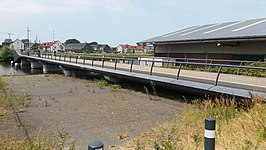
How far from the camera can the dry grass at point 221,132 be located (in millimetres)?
4551

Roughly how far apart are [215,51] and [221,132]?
1877 cm

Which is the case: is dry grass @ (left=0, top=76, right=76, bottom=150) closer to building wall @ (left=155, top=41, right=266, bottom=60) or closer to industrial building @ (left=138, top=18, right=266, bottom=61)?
industrial building @ (left=138, top=18, right=266, bottom=61)

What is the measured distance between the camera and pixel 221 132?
17.3ft

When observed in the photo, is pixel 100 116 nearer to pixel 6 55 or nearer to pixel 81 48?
pixel 6 55

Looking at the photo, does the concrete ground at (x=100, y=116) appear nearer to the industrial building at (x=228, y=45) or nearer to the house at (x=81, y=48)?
the industrial building at (x=228, y=45)

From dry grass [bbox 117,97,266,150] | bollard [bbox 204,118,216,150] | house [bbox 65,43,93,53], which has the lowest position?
dry grass [bbox 117,97,266,150]

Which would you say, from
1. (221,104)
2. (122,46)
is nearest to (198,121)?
(221,104)

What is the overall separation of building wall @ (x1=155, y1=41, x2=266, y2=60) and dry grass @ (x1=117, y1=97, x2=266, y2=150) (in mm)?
13685

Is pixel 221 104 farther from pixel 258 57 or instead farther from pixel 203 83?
pixel 258 57

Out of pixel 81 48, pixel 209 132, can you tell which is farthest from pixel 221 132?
pixel 81 48

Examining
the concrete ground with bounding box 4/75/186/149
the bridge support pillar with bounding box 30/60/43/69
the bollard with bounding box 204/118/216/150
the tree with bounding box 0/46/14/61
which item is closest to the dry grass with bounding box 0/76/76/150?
the concrete ground with bounding box 4/75/186/149

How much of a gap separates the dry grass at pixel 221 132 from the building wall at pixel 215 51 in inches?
539

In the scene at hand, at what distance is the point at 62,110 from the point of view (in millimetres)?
10039

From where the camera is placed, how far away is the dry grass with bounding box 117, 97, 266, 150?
179 inches
